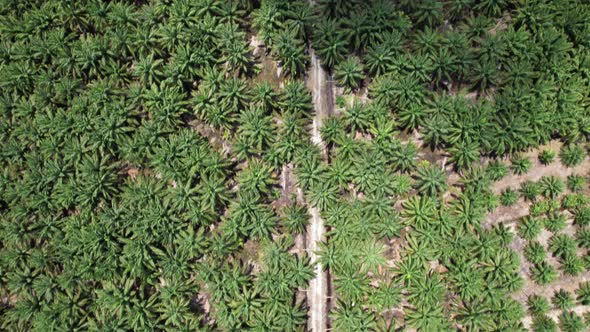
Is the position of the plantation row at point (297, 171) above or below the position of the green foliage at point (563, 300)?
Result: above

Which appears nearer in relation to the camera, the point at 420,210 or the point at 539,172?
the point at 420,210

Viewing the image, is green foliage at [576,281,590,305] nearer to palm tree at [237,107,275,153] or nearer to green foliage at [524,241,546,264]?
green foliage at [524,241,546,264]

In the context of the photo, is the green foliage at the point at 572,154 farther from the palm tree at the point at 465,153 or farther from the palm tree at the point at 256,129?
the palm tree at the point at 256,129

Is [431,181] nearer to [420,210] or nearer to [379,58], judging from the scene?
[420,210]

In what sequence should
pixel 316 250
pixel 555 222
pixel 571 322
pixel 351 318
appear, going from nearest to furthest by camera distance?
pixel 351 318, pixel 571 322, pixel 555 222, pixel 316 250

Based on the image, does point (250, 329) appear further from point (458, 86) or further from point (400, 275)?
point (458, 86)

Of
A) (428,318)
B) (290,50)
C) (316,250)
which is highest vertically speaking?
(290,50)

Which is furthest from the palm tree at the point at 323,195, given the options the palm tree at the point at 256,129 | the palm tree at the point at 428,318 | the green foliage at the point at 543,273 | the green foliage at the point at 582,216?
the green foliage at the point at 582,216

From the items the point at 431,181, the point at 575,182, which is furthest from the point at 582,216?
the point at 431,181

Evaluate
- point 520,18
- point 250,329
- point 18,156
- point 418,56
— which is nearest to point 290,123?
point 418,56

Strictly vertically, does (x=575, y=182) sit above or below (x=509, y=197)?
above

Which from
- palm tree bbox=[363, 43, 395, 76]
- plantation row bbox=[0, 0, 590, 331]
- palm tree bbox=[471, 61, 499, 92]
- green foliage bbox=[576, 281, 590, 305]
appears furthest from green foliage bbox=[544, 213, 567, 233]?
palm tree bbox=[363, 43, 395, 76]
